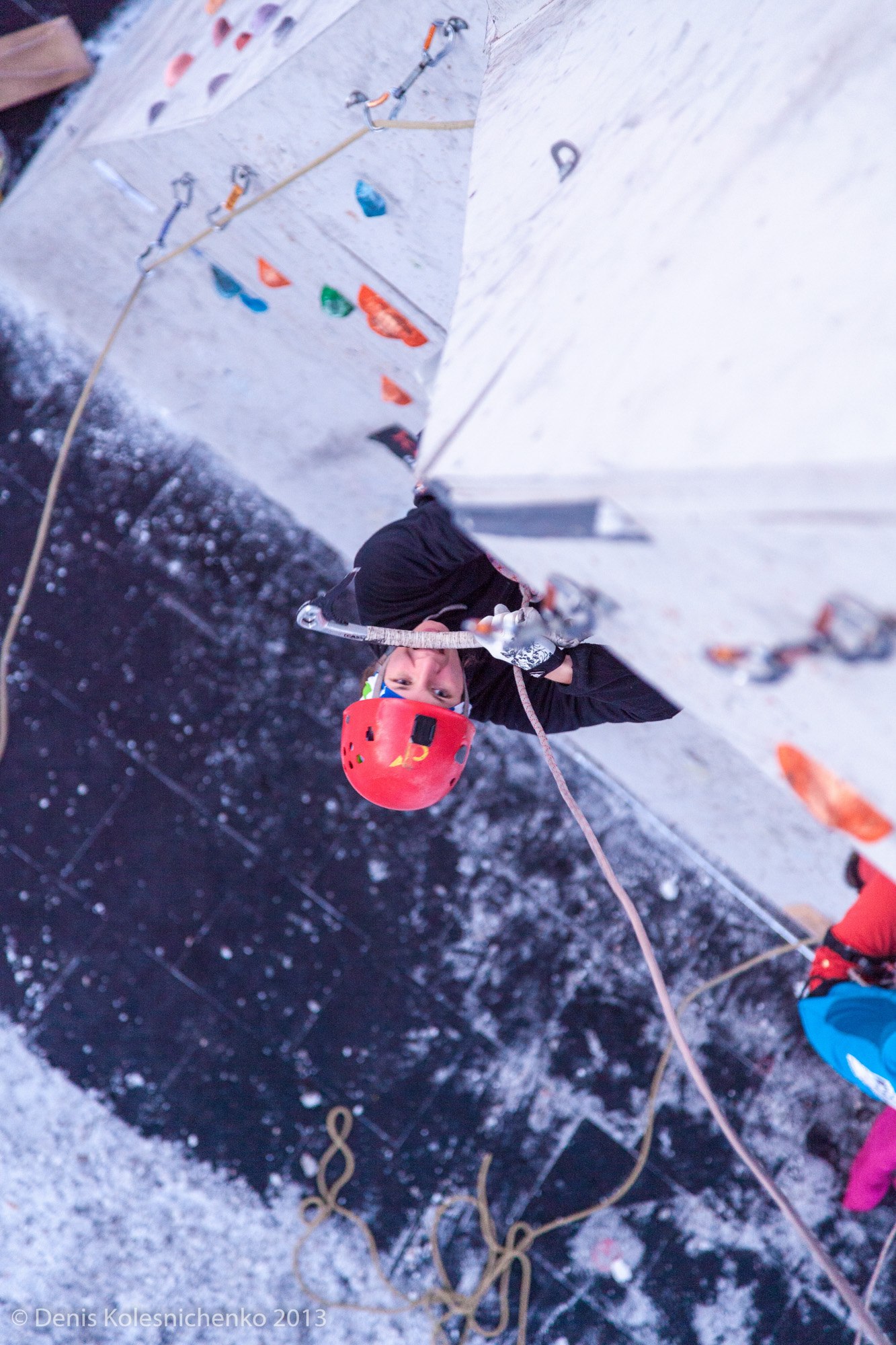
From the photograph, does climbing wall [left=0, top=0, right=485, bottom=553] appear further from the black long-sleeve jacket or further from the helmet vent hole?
the helmet vent hole

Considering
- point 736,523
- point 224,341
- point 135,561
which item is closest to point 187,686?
point 135,561

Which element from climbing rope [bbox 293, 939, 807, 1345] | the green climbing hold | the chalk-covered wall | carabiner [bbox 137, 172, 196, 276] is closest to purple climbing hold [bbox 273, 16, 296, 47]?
the chalk-covered wall

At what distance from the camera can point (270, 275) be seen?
2.19m

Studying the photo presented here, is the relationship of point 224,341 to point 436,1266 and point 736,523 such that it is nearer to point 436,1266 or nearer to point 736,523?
point 736,523

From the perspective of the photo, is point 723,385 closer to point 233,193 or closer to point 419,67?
point 419,67

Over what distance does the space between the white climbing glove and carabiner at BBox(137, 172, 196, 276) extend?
1313 millimetres

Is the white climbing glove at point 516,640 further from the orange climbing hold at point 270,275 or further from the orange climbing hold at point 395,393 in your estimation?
the orange climbing hold at point 270,275

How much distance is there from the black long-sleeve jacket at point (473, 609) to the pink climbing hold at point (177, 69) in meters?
1.26

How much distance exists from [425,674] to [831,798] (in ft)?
3.37

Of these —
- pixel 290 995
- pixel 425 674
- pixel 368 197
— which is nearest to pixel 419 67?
pixel 368 197

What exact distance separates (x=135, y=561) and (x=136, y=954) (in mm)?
1151

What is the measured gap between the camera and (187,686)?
270 centimetres

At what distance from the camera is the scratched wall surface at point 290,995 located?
257 cm

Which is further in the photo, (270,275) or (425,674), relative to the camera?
(270,275)
